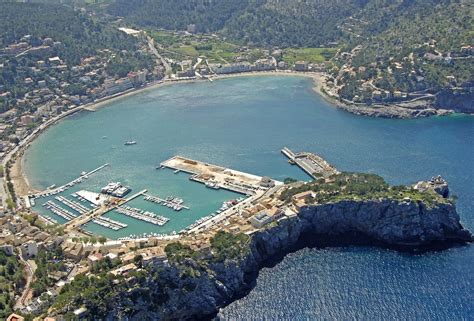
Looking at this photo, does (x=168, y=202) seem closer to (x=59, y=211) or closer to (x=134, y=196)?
(x=134, y=196)

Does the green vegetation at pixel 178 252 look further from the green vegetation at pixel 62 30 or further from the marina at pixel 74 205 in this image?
the green vegetation at pixel 62 30

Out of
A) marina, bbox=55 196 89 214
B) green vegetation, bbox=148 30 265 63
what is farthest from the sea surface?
green vegetation, bbox=148 30 265 63

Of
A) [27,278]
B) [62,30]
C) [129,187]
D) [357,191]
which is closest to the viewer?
[27,278]

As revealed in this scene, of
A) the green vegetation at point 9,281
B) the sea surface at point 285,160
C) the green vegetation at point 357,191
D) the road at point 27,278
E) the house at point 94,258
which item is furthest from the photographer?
the green vegetation at point 357,191

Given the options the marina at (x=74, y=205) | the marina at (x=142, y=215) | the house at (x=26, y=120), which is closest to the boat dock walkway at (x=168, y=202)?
the marina at (x=142, y=215)

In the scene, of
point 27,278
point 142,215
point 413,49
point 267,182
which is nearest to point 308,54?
point 413,49

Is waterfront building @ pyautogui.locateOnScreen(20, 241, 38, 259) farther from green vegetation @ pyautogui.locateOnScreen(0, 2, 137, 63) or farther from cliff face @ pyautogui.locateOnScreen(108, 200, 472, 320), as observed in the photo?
green vegetation @ pyautogui.locateOnScreen(0, 2, 137, 63)

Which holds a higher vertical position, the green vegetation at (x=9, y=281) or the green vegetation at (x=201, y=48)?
the green vegetation at (x=9, y=281)

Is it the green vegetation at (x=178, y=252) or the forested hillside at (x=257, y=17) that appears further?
the forested hillside at (x=257, y=17)
